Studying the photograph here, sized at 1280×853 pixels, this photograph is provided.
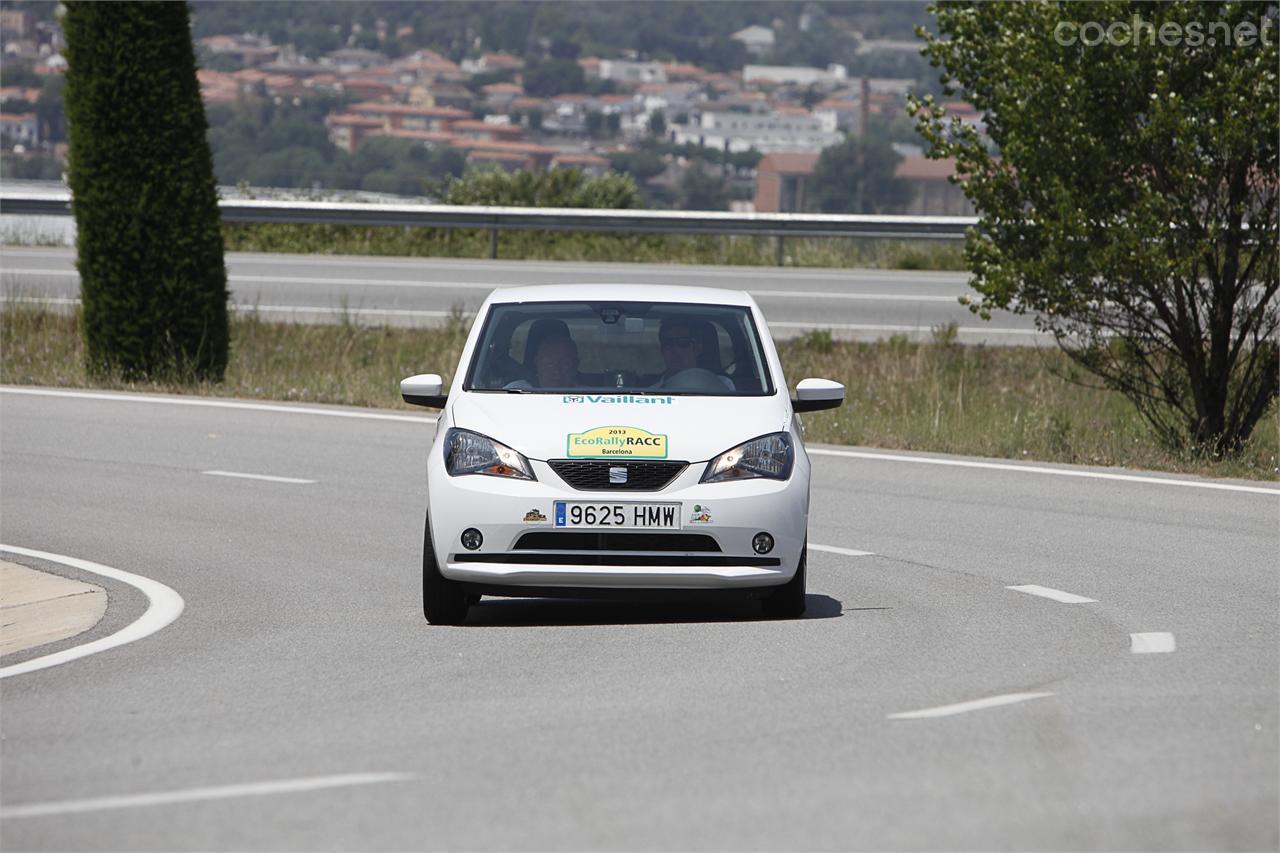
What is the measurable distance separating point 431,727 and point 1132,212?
33.0ft

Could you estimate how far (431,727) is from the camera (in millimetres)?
6539

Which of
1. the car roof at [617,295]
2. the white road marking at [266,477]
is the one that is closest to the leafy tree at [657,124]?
the white road marking at [266,477]

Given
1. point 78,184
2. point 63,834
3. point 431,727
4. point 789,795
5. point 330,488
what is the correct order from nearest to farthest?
point 63,834
point 789,795
point 431,727
point 330,488
point 78,184

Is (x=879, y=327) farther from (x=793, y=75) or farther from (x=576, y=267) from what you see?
(x=793, y=75)

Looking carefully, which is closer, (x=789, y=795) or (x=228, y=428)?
(x=789, y=795)

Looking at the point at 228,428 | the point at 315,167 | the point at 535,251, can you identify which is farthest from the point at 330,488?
the point at 315,167

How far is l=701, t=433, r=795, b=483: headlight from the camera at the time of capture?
28.1 ft

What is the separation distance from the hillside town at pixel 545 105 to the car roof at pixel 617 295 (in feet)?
106

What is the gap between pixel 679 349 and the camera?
9609mm

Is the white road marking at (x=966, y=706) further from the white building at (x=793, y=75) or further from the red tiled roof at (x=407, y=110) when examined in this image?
the white building at (x=793, y=75)

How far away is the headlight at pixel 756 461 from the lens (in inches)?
337

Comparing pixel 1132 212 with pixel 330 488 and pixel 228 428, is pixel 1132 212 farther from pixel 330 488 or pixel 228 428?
pixel 228 428

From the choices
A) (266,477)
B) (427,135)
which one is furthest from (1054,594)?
(427,135)

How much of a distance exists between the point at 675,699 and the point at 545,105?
469 feet
